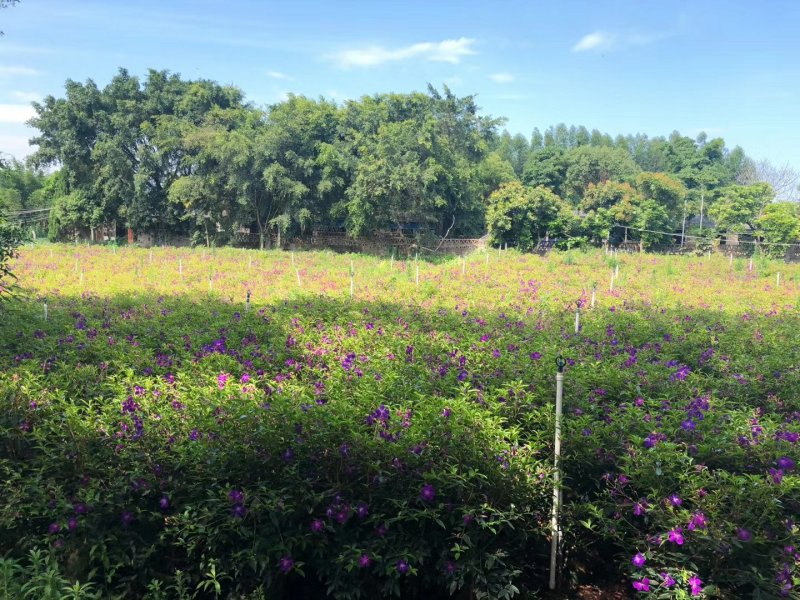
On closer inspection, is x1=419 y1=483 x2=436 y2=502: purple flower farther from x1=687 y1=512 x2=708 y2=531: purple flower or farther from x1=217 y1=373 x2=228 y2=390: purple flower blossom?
x1=217 y1=373 x2=228 y2=390: purple flower blossom

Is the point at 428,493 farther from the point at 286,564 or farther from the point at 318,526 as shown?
the point at 286,564

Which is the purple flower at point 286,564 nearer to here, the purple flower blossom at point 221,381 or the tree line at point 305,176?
the purple flower blossom at point 221,381

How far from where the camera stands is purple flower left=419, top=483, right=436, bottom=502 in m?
Result: 2.96

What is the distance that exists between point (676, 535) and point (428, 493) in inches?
49.2

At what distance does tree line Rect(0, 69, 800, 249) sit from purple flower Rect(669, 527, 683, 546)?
2414 cm

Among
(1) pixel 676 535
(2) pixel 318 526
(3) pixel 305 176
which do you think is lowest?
(2) pixel 318 526

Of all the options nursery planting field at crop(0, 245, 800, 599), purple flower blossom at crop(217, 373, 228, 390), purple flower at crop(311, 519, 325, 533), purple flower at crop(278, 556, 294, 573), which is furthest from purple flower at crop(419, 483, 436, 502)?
purple flower blossom at crop(217, 373, 228, 390)

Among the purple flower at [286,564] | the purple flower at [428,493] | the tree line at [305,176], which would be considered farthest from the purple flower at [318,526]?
the tree line at [305,176]

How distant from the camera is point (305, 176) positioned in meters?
29.3

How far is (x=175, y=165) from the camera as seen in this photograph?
3195 centimetres

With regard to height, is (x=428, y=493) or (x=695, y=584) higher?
(x=428, y=493)

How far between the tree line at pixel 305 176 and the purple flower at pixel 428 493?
938 inches

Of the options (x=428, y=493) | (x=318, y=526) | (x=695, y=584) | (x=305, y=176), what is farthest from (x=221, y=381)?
(x=305, y=176)

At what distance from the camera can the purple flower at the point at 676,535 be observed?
270cm
